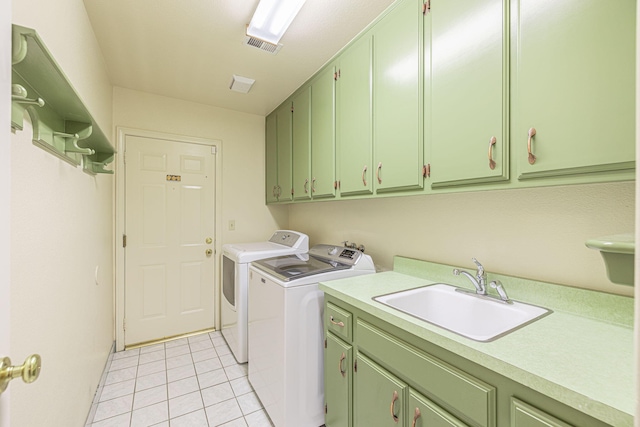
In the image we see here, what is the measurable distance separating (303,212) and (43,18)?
7.69 feet

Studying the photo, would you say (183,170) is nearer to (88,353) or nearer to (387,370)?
(88,353)

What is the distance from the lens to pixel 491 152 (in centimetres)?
104

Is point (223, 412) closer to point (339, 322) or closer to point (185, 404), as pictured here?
point (185, 404)

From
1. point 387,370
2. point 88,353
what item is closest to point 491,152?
point 387,370

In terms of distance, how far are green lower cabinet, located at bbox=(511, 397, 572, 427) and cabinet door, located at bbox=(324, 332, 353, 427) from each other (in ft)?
2.37

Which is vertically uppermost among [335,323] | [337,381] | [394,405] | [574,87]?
[574,87]

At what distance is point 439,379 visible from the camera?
0.90 metres

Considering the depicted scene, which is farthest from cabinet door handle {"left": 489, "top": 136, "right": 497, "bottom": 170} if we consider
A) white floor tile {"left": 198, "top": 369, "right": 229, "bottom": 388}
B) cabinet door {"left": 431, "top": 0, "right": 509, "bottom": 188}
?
white floor tile {"left": 198, "top": 369, "right": 229, "bottom": 388}

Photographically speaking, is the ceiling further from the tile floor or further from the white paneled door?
the tile floor

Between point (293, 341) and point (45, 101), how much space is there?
1.55 m

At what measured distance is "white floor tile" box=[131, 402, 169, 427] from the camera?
5.48ft

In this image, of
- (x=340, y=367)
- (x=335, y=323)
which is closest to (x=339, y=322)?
(x=335, y=323)

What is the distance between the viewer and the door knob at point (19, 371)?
18.6 inches

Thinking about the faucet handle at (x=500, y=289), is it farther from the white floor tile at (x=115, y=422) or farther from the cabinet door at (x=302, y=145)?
the white floor tile at (x=115, y=422)
